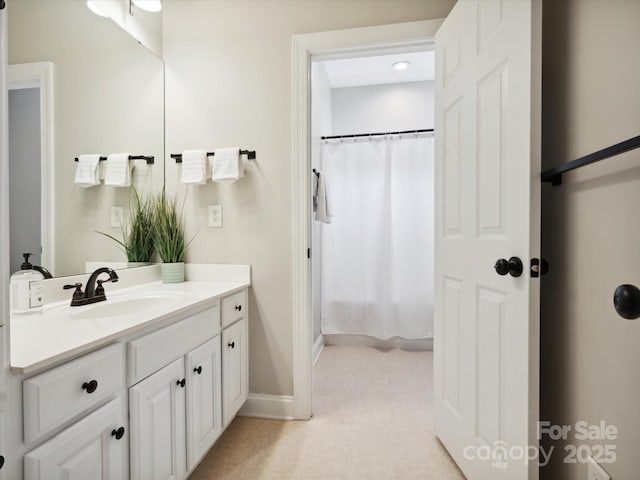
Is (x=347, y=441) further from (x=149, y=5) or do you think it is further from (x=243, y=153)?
(x=149, y=5)

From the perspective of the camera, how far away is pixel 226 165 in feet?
6.04

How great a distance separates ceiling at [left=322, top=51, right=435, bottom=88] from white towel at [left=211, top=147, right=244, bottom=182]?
1588 millimetres

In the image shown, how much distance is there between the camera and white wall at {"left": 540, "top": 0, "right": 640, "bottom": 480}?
760mm

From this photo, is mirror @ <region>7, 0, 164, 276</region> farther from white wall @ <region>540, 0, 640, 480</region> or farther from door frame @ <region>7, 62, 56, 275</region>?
white wall @ <region>540, 0, 640, 480</region>

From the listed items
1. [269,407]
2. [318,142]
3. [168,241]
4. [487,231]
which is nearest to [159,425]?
[269,407]

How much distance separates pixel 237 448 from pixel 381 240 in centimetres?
209

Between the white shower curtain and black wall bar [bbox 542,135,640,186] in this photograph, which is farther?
the white shower curtain

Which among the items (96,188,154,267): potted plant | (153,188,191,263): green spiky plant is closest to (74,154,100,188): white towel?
(96,188,154,267): potted plant

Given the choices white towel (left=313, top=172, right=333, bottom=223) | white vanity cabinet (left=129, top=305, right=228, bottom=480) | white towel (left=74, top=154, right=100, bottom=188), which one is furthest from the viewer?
white towel (left=313, top=172, right=333, bottom=223)

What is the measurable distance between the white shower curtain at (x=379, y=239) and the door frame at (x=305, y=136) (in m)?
1.29

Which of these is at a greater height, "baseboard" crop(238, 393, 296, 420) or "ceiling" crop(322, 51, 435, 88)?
"ceiling" crop(322, 51, 435, 88)

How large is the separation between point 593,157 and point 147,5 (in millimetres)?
2301

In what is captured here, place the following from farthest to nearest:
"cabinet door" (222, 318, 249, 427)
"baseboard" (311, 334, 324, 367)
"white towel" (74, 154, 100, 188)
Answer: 1. "baseboard" (311, 334, 324, 367)
2. "cabinet door" (222, 318, 249, 427)
3. "white towel" (74, 154, 100, 188)

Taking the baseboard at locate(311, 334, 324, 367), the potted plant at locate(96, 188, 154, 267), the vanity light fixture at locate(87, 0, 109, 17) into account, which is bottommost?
the baseboard at locate(311, 334, 324, 367)
